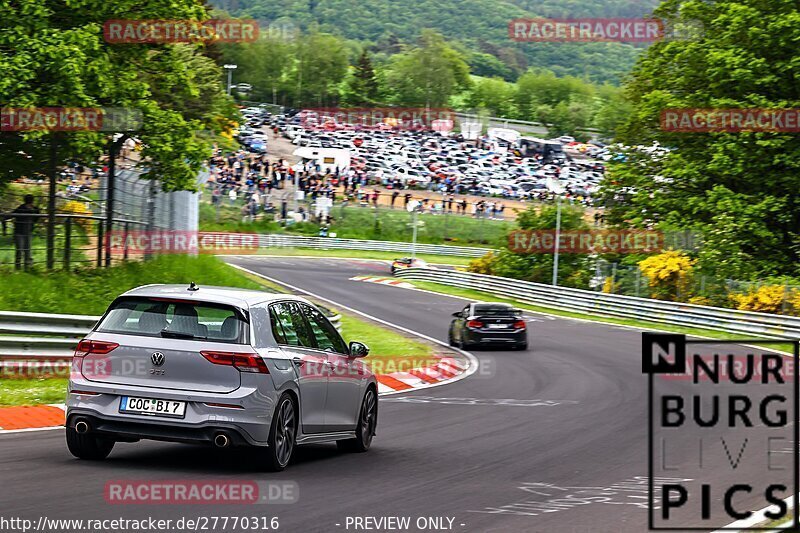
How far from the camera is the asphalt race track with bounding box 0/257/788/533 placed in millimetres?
8195

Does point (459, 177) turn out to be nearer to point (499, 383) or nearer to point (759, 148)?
point (759, 148)

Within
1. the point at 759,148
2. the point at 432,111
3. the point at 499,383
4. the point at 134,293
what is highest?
the point at 432,111

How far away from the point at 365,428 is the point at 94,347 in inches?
135

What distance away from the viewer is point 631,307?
43.7 metres

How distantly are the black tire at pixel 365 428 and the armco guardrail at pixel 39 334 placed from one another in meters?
7.85

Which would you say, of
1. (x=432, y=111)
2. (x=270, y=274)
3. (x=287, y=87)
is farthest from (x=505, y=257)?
(x=287, y=87)

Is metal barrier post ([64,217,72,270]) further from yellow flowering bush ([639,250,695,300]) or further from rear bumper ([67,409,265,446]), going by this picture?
yellow flowering bush ([639,250,695,300])

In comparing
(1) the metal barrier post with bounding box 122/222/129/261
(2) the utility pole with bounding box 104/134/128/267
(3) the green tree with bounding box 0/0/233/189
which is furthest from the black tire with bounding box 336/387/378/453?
(1) the metal barrier post with bounding box 122/222/129/261

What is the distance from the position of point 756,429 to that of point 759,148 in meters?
29.3

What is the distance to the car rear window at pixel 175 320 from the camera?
32.4 ft

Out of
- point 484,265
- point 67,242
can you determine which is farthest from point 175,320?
point 484,265

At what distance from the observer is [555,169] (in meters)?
110

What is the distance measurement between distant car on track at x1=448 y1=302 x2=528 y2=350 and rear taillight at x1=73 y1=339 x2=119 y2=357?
22.8 metres

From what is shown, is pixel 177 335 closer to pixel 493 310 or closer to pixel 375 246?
pixel 493 310
